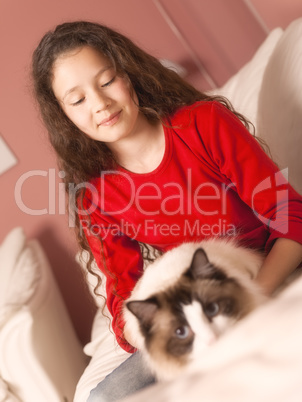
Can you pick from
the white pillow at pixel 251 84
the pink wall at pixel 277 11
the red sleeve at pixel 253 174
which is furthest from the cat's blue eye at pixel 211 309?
the pink wall at pixel 277 11

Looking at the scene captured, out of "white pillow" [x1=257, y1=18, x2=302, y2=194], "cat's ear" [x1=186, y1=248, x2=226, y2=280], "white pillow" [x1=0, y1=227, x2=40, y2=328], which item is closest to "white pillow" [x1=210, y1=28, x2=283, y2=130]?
"white pillow" [x1=257, y1=18, x2=302, y2=194]

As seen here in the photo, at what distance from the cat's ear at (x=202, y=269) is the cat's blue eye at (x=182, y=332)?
10 centimetres

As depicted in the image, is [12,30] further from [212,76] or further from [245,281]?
[245,281]

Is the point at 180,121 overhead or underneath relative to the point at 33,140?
underneath

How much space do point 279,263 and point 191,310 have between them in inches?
11.4

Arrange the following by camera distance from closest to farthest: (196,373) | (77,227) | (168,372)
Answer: (196,373)
(168,372)
(77,227)

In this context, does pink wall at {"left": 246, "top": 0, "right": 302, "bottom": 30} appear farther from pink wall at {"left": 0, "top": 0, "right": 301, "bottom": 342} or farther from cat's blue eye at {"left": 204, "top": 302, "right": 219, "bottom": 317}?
cat's blue eye at {"left": 204, "top": 302, "right": 219, "bottom": 317}

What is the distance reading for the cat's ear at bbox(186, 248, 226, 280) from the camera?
2.83 ft

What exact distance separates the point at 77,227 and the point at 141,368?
47cm

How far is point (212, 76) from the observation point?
98.3 inches

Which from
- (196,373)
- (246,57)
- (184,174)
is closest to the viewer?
(196,373)

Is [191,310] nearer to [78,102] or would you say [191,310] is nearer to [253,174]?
[253,174]

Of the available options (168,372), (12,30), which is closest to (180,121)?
(168,372)

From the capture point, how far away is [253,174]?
112 centimetres
